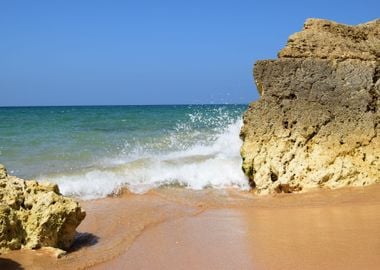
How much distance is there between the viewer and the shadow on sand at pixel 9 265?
418 centimetres

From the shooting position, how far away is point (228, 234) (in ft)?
16.7

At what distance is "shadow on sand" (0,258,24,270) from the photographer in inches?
165

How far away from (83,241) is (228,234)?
1491mm

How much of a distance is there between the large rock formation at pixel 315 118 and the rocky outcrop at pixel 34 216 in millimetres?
3241

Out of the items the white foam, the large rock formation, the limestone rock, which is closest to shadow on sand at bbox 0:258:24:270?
Result: the white foam

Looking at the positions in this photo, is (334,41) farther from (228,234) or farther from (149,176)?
(228,234)

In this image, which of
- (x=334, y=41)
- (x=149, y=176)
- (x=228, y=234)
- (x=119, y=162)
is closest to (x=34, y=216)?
(x=228, y=234)

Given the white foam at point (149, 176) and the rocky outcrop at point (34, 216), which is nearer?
the rocky outcrop at point (34, 216)

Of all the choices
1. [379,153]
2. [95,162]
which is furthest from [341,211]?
[95,162]

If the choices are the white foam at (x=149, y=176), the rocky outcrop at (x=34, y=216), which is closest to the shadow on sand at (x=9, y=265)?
the rocky outcrop at (x=34, y=216)

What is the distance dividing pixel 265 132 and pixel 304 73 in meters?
1.06

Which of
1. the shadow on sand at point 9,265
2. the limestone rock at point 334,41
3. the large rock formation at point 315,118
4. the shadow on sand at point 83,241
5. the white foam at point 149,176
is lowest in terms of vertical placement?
the shadow on sand at point 83,241

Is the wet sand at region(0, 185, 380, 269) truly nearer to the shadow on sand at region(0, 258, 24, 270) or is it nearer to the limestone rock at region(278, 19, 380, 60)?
the shadow on sand at region(0, 258, 24, 270)

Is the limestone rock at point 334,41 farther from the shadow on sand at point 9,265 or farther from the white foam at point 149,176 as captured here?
the shadow on sand at point 9,265
